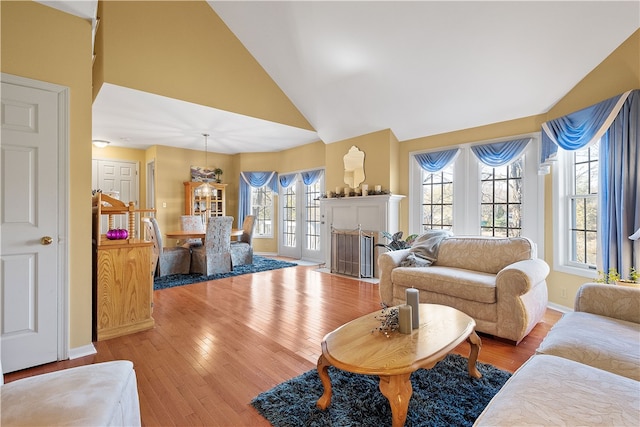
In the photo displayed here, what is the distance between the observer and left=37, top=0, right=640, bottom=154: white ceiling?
292cm

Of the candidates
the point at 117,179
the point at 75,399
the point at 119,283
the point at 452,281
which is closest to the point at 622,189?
the point at 452,281

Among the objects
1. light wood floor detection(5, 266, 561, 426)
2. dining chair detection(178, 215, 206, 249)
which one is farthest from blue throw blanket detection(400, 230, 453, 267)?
dining chair detection(178, 215, 206, 249)

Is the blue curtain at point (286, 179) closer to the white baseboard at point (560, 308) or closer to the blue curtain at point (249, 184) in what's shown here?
the blue curtain at point (249, 184)

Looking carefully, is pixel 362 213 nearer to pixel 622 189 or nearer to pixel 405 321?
pixel 622 189

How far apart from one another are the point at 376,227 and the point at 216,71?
3475 mm

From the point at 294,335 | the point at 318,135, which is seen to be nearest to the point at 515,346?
the point at 294,335

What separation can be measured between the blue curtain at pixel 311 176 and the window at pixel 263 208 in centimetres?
134

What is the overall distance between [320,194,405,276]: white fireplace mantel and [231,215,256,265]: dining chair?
1.57 metres

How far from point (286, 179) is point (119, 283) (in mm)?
4924

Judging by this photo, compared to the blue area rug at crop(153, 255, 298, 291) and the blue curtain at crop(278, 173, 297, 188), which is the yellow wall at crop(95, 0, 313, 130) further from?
the blue area rug at crop(153, 255, 298, 291)

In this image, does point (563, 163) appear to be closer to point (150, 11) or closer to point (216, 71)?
point (216, 71)

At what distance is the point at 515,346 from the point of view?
8.50 feet

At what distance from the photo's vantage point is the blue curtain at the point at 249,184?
766 cm

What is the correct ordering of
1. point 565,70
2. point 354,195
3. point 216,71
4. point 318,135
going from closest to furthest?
1. point 565,70
2. point 216,71
3. point 354,195
4. point 318,135
